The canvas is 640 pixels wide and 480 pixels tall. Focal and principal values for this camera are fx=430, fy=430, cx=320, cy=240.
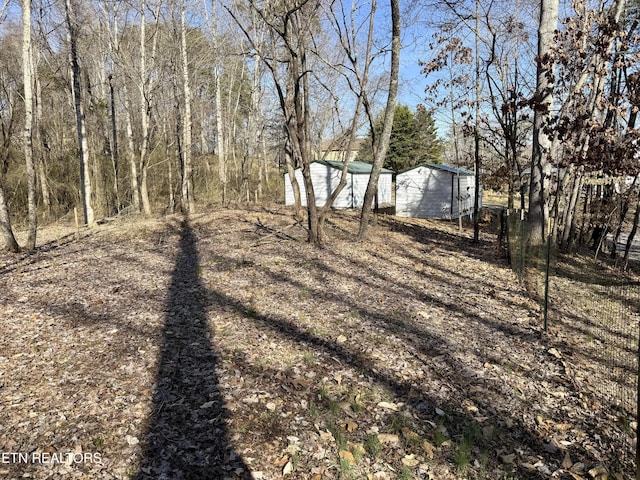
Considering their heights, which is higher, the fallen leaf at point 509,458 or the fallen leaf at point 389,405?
the fallen leaf at point 389,405

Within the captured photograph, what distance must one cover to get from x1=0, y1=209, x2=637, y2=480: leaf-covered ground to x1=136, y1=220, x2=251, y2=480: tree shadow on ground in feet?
0.04

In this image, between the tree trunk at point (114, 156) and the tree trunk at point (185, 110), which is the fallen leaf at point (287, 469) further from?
the tree trunk at point (114, 156)

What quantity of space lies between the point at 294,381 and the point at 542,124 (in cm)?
762

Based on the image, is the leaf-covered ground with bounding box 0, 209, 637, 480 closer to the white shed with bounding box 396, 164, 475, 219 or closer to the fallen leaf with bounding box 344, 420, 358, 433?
the fallen leaf with bounding box 344, 420, 358, 433

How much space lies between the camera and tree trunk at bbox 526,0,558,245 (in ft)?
27.8

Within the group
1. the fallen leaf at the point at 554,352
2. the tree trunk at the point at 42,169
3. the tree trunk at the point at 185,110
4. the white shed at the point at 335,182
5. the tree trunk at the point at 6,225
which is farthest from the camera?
the white shed at the point at 335,182

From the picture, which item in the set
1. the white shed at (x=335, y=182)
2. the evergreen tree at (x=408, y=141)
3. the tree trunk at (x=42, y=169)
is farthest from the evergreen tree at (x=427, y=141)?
the tree trunk at (x=42, y=169)

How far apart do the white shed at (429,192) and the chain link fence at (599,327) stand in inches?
505

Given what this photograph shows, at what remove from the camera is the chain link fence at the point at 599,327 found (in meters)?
3.53

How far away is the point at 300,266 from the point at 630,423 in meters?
5.90

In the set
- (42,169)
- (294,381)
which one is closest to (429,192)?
(42,169)

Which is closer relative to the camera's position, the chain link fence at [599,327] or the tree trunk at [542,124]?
the chain link fence at [599,327]

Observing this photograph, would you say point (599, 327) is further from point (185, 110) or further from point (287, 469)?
point (185, 110)

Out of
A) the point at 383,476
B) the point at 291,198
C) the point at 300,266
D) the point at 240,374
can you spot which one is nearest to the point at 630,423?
the point at 383,476
